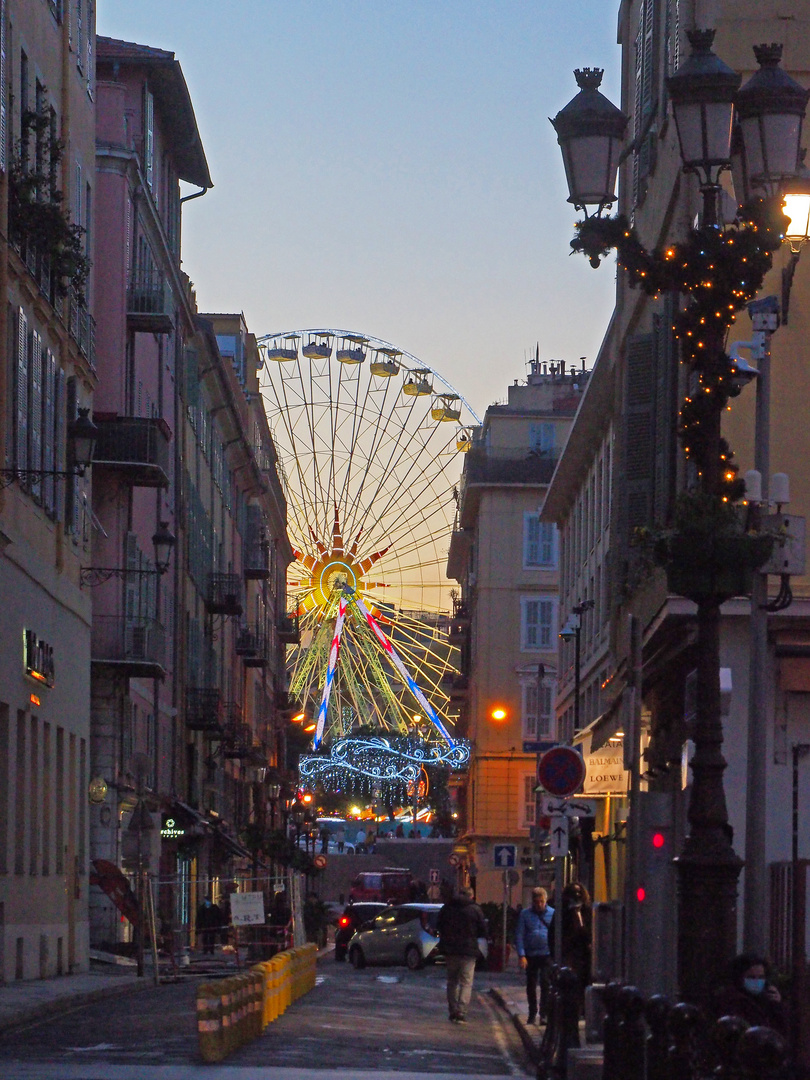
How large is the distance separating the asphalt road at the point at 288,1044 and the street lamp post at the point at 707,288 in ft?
15.8

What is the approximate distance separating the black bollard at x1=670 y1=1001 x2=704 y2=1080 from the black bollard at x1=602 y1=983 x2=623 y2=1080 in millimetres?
1996

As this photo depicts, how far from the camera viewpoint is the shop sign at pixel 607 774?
2109 cm

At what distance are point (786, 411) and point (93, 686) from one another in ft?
65.6

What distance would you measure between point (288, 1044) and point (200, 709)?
34.7 metres

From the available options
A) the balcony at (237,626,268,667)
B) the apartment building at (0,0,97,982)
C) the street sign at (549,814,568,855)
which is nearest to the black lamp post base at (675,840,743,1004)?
the street sign at (549,814,568,855)

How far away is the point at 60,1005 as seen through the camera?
23891 millimetres

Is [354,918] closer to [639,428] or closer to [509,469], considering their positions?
[639,428]

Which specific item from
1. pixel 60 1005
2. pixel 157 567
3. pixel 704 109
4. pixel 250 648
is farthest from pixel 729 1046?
pixel 250 648

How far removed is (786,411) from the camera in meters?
24.0

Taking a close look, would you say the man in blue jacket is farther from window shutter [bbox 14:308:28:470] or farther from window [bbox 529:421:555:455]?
window [bbox 529:421:555:455]

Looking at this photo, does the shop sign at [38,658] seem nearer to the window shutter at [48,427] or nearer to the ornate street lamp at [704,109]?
the window shutter at [48,427]

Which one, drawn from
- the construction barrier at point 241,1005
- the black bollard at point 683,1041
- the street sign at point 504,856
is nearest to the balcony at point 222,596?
the street sign at point 504,856

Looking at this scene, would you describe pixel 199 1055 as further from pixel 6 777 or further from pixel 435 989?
pixel 435 989

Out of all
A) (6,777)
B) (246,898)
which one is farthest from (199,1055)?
(246,898)
